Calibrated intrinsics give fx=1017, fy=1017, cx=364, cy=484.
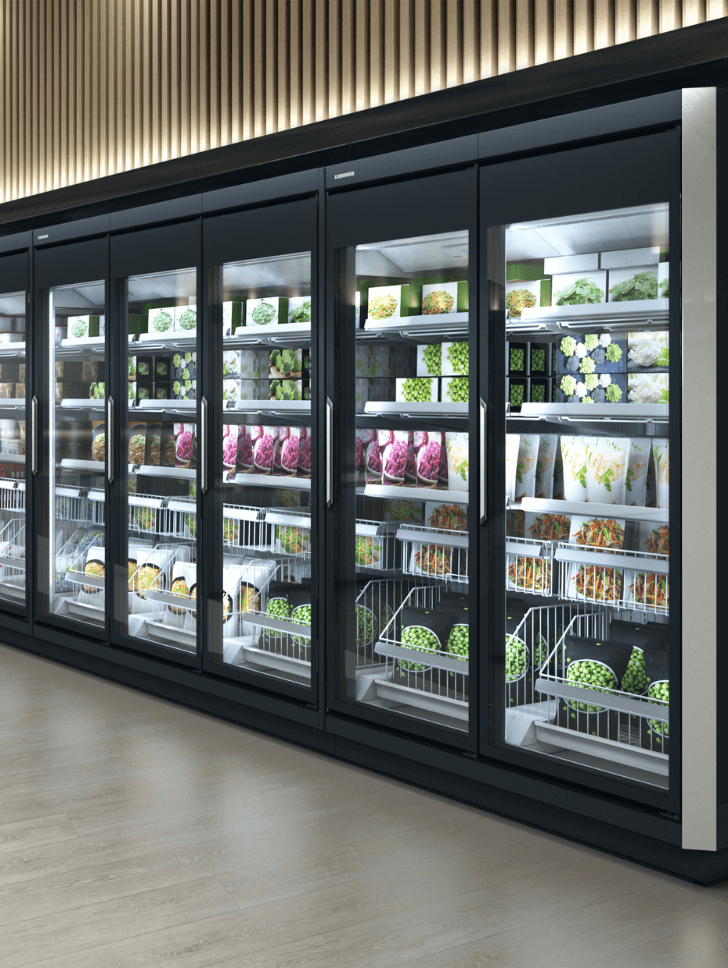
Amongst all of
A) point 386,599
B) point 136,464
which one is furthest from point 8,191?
point 386,599

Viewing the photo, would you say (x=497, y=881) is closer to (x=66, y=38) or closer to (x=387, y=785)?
(x=387, y=785)

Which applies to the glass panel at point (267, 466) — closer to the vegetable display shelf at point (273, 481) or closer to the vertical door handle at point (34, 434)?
the vegetable display shelf at point (273, 481)

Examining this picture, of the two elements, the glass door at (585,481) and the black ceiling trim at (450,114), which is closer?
the black ceiling trim at (450,114)

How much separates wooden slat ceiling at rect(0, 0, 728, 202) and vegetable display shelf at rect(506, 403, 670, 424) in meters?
1.15

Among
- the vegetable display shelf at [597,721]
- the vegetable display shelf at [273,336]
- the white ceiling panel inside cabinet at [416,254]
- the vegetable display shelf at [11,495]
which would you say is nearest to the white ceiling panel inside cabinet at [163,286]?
the vegetable display shelf at [273,336]

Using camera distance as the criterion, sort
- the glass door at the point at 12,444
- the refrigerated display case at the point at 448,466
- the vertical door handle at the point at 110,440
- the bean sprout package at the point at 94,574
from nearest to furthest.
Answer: the refrigerated display case at the point at 448,466, the vertical door handle at the point at 110,440, the bean sprout package at the point at 94,574, the glass door at the point at 12,444

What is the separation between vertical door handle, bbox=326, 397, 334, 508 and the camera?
13.5 ft

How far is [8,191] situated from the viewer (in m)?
6.06

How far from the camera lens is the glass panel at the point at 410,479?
4.04 m

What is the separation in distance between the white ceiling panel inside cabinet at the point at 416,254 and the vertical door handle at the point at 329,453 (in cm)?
59

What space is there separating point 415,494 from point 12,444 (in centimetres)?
370

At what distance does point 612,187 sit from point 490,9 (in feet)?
2.83

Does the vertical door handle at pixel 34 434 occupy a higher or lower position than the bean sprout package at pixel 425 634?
higher

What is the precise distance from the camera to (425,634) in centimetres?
416
